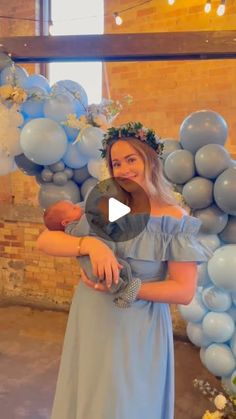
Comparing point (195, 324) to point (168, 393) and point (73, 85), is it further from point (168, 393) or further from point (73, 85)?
point (73, 85)

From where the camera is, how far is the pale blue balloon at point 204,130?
187 cm

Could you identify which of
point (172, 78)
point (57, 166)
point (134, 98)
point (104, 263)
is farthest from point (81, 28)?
point (104, 263)

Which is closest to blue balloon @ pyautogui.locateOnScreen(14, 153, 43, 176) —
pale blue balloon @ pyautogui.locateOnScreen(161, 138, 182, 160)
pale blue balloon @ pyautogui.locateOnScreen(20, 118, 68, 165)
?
pale blue balloon @ pyautogui.locateOnScreen(20, 118, 68, 165)

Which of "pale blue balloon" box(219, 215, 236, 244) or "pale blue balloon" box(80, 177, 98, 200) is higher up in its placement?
"pale blue balloon" box(80, 177, 98, 200)

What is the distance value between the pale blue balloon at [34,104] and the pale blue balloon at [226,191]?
929mm

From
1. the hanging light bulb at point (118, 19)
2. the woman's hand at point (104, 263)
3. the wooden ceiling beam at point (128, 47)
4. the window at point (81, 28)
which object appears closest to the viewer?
the woman's hand at point (104, 263)

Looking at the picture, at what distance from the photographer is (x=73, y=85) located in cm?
197

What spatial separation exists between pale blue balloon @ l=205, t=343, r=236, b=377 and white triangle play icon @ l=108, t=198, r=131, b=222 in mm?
1371

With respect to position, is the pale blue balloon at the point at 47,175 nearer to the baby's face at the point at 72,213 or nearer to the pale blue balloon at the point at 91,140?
the pale blue balloon at the point at 91,140

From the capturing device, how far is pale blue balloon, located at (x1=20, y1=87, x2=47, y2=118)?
189cm

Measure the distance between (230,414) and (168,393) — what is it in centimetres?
74

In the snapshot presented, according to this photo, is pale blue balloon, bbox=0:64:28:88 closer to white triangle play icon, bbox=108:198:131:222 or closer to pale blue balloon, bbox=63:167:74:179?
pale blue balloon, bbox=63:167:74:179

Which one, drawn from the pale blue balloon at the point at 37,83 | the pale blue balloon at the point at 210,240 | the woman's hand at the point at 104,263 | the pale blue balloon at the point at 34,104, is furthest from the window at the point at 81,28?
the woman's hand at the point at 104,263

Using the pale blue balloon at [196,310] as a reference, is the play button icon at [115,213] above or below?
above
